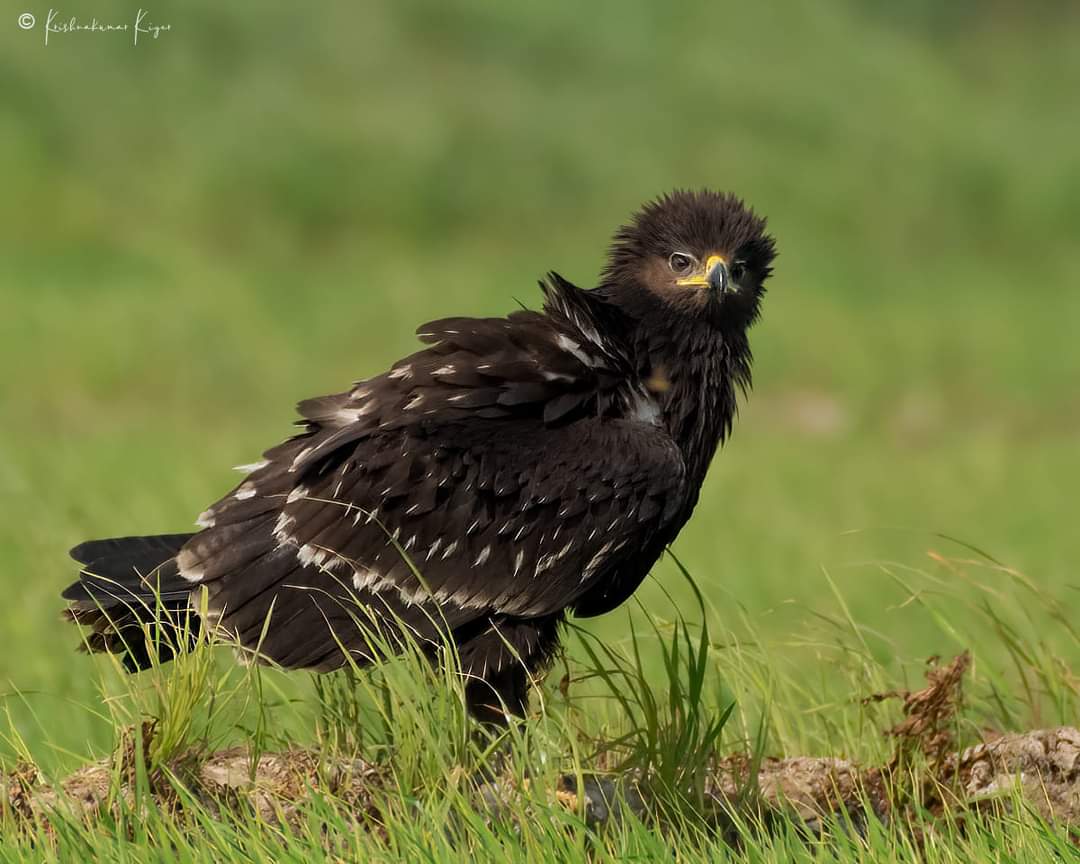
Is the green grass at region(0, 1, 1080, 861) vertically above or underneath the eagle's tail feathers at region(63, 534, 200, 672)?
above

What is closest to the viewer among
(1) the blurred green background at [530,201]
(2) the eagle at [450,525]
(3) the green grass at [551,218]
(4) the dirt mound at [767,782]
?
(4) the dirt mound at [767,782]

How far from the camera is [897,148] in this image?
76.1ft

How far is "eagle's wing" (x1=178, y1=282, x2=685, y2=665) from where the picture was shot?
516cm

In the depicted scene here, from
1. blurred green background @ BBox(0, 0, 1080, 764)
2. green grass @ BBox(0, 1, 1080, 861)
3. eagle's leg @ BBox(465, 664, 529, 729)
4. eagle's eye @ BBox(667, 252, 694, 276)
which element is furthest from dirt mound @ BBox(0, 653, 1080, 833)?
blurred green background @ BBox(0, 0, 1080, 764)

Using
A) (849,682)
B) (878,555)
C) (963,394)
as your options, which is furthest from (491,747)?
(963,394)

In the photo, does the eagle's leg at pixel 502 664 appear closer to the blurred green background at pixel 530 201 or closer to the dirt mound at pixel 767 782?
the dirt mound at pixel 767 782

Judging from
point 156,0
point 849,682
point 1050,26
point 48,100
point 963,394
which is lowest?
point 849,682

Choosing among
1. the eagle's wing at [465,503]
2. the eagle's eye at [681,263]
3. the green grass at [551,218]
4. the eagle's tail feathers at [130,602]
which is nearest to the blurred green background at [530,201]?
the green grass at [551,218]

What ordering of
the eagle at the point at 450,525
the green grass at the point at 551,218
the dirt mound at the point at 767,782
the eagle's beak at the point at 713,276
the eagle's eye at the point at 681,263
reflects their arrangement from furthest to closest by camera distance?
1. the green grass at the point at 551,218
2. the eagle's eye at the point at 681,263
3. the eagle's beak at the point at 713,276
4. the eagle at the point at 450,525
5. the dirt mound at the point at 767,782

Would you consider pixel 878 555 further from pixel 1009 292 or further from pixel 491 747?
pixel 1009 292

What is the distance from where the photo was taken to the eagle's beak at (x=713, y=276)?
556 centimetres

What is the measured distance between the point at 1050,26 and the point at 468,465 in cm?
2482

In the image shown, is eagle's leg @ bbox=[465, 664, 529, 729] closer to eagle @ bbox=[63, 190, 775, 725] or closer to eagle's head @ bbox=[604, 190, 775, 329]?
eagle @ bbox=[63, 190, 775, 725]

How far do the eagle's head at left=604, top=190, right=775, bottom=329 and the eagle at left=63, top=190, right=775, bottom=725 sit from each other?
0.37 metres
